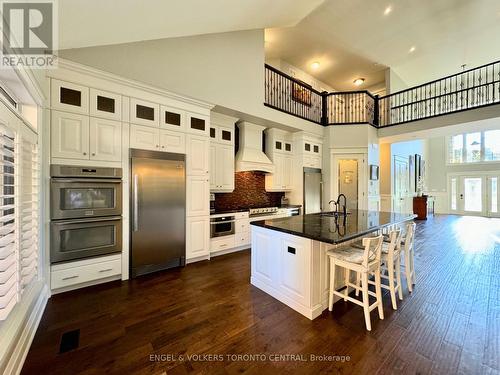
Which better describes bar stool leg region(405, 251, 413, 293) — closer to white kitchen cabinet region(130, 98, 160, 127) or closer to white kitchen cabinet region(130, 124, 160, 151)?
white kitchen cabinet region(130, 124, 160, 151)

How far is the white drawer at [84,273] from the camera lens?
8.84 feet

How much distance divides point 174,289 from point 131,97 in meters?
2.72

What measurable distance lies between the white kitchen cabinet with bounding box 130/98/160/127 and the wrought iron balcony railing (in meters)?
2.98

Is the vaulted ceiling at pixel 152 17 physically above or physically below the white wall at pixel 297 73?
below

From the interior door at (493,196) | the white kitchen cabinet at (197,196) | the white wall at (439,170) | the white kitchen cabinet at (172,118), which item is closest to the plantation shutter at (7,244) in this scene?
the white kitchen cabinet at (172,118)

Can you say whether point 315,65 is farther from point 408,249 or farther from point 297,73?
point 408,249

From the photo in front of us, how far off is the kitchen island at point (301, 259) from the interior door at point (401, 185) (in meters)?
6.42

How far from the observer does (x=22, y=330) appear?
1779 millimetres

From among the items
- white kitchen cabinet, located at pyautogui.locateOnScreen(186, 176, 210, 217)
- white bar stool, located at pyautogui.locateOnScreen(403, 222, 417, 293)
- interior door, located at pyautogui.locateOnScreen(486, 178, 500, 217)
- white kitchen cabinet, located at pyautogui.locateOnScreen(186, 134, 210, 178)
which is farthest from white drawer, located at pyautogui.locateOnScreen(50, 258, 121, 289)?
interior door, located at pyautogui.locateOnScreen(486, 178, 500, 217)

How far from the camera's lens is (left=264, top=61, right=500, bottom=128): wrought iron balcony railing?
5.72 metres

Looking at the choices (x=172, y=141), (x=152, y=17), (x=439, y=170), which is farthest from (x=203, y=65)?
(x=439, y=170)

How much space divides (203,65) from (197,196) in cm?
224

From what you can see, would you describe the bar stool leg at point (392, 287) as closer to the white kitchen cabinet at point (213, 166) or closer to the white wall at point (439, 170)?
the white kitchen cabinet at point (213, 166)

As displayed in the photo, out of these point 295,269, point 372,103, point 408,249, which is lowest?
point 295,269
